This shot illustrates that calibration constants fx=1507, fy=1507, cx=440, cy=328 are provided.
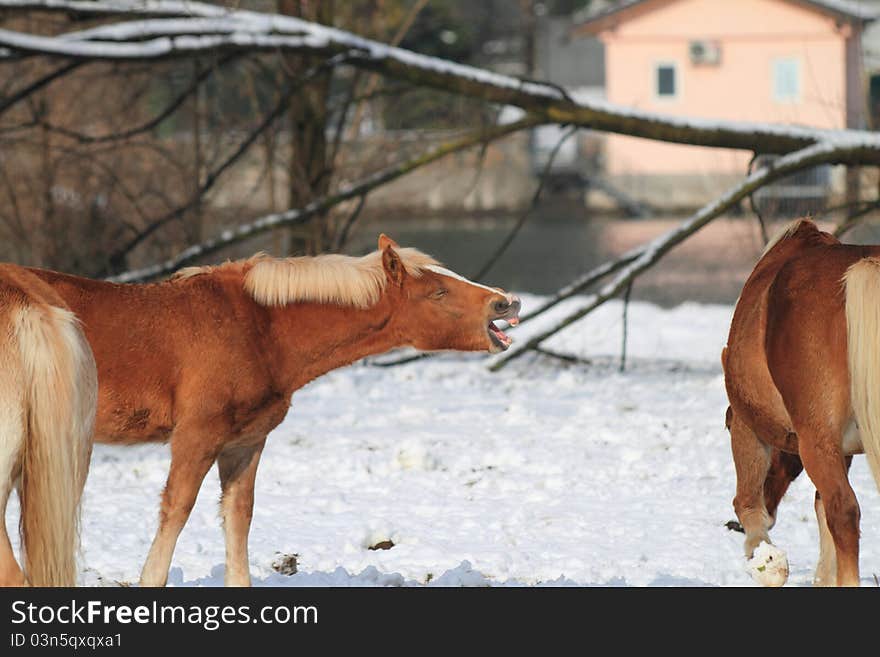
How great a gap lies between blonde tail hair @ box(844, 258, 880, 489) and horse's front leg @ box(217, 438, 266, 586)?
84.3 inches

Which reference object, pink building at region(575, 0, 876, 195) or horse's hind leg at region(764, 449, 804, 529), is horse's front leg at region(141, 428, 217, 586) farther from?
pink building at region(575, 0, 876, 195)

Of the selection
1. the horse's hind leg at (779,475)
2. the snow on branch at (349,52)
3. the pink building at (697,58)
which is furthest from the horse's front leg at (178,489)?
the pink building at (697,58)

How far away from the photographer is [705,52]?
4934cm

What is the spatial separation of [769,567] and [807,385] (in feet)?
2.17

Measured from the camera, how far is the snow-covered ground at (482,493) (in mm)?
6293

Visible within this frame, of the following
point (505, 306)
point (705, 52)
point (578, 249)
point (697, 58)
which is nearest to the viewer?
point (505, 306)

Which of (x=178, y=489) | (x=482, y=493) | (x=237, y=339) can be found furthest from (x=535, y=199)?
(x=178, y=489)

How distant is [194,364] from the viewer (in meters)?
5.34

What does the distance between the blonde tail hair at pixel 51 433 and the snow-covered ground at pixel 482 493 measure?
1246 millimetres

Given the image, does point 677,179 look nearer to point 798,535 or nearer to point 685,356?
point 685,356

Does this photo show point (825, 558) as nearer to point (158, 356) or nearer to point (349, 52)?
point (158, 356)

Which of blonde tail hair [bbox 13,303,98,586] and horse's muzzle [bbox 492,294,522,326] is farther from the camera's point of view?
horse's muzzle [bbox 492,294,522,326]

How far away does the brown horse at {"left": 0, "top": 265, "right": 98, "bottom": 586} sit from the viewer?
4.67 m

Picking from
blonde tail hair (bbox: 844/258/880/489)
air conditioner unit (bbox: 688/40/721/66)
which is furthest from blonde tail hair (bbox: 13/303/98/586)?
air conditioner unit (bbox: 688/40/721/66)
